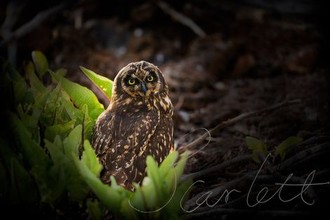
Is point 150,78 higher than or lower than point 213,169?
higher

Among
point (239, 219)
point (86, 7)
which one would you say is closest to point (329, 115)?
point (239, 219)

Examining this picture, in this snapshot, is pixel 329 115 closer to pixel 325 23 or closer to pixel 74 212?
pixel 325 23

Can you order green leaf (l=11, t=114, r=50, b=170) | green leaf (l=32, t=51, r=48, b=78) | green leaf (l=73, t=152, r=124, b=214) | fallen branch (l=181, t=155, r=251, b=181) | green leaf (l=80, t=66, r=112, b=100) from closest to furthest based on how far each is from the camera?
green leaf (l=73, t=152, r=124, b=214) < green leaf (l=11, t=114, r=50, b=170) < fallen branch (l=181, t=155, r=251, b=181) < green leaf (l=80, t=66, r=112, b=100) < green leaf (l=32, t=51, r=48, b=78)

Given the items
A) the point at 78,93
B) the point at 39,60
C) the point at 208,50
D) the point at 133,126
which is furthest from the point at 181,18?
the point at 133,126

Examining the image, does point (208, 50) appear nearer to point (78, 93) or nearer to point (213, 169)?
point (78, 93)

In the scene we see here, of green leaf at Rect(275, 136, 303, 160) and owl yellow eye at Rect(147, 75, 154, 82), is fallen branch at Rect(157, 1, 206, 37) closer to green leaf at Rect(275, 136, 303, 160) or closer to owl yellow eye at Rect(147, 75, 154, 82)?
owl yellow eye at Rect(147, 75, 154, 82)

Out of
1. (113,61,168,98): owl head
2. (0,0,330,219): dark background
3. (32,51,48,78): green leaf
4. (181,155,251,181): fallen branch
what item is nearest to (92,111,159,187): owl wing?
(113,61,168,98): owl head

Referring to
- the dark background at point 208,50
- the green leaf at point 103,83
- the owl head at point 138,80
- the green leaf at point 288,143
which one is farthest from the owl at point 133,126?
the dark background at point 208,50
